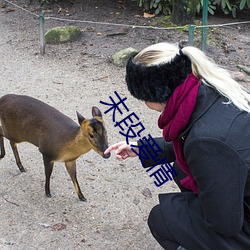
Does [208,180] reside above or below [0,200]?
above

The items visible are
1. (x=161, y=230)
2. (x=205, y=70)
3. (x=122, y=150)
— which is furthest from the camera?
(x=122, y=150)

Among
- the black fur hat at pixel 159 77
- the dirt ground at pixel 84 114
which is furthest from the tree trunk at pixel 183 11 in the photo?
the black fur hat at pixel 159 77

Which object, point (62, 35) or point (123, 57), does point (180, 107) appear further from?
point (62, 35)

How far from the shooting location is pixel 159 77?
202 cm

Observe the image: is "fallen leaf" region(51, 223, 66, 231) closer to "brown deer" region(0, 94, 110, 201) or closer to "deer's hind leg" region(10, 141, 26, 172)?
"brown deer" region(0, 94, 110, 201)

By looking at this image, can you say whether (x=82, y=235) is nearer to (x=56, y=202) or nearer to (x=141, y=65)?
(x=56, y=202)

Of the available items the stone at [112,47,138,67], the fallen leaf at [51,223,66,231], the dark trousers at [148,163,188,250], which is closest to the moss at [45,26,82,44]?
the stone at [112,47,138,67]

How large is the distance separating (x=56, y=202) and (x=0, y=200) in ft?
1.28

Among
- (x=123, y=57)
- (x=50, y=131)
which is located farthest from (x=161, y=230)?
(x=123, y=57)

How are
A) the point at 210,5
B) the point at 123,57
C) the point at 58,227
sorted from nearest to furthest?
the point at 58,227 → the point at 123,57 → the point at 210,5

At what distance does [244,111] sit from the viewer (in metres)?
2.01

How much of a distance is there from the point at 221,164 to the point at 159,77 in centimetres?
44

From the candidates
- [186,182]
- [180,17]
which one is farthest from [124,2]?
[186,182]

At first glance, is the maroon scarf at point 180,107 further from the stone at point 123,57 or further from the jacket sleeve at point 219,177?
the stone at point 123,57
